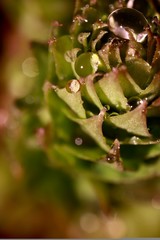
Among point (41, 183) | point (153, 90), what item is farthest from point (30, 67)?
point (153, 90)

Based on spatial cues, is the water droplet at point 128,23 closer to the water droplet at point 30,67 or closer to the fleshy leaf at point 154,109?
the fleshy leaf at point 154,109

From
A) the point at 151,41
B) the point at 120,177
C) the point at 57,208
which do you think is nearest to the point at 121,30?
the point at 151,41

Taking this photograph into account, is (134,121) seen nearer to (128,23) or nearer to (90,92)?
(90,92)

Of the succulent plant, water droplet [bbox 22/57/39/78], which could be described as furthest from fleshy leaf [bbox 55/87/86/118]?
water droplet [bbox 22/57/39/78]

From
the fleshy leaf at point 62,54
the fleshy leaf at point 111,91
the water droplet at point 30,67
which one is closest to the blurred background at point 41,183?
the water droplet at point 30,67

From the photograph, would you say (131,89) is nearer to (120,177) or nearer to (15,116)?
(120,177)
